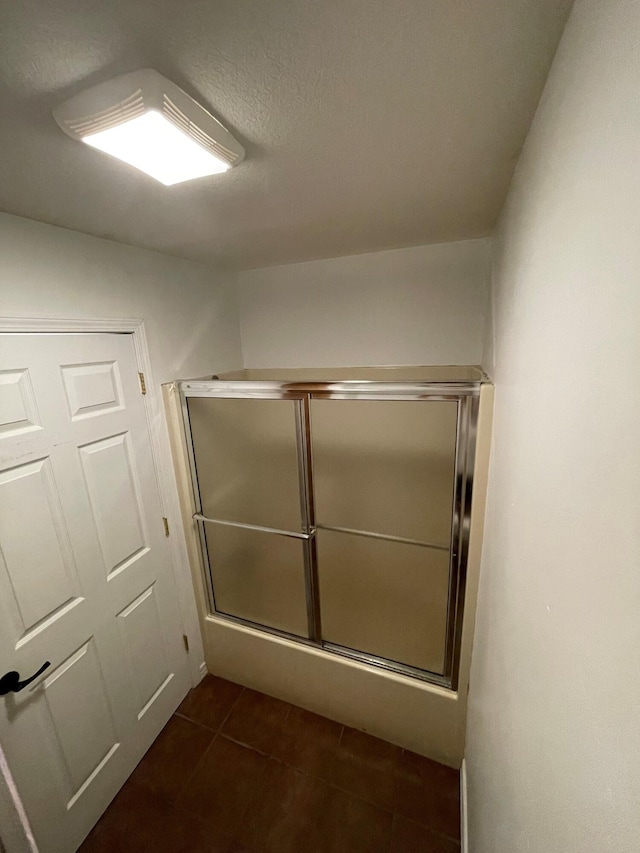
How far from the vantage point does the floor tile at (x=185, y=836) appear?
128cm

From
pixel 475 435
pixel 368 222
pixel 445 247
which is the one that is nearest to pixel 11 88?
pixel 368 222

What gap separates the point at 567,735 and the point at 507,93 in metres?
1.03

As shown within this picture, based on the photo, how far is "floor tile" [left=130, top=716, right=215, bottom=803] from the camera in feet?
4.83

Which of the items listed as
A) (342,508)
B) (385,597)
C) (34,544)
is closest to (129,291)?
(34,544)

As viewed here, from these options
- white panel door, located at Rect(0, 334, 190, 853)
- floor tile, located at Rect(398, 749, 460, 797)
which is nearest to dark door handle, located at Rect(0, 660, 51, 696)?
white panel door, located at Rect(0, 334, 190, 853)

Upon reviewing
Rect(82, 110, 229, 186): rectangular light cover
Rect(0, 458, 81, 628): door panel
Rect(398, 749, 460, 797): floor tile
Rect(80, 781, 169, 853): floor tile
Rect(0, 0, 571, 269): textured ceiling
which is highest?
Rect(0, 0, 571, 269): textured ceiling

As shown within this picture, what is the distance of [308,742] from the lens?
5.29 feet

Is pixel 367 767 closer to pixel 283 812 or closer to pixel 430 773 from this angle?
pixel 430 773

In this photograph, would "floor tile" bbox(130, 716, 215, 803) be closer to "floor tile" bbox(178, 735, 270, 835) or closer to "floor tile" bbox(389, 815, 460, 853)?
"floor tile" bbox(178, 735, 270, 835)

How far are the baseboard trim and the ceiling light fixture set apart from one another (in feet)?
7.34

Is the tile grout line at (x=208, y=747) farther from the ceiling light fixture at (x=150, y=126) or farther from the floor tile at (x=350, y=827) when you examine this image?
the ceiling light fixture at (x=150, y=126)

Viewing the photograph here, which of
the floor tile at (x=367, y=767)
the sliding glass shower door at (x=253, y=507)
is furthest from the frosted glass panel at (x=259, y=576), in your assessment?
the floor tile at (x=367, y=767)

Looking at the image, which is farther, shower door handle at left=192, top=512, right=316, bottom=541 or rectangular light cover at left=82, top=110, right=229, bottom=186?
shower door handle at left=192, top=512, right=316, bottom=541

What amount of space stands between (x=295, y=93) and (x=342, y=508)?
55.3 inches
